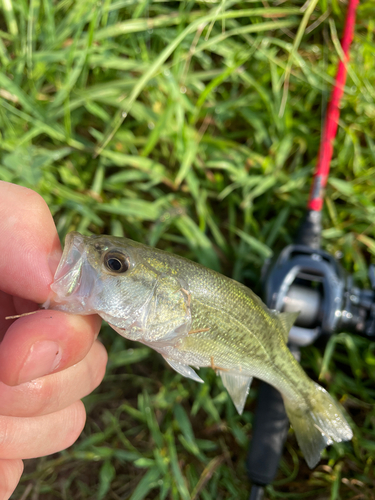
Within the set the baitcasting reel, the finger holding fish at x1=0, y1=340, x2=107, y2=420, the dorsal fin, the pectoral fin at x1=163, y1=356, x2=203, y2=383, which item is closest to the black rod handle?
the baitcasting reel

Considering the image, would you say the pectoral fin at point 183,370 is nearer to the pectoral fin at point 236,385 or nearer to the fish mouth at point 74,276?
the pectoral fin at point 236,385

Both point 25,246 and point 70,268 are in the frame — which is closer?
point 70,268

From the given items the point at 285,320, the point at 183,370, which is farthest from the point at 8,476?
the point at 285,320

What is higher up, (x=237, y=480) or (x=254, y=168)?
(x=254, y=168)

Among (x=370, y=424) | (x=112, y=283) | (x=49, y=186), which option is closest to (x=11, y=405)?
(x=112, y=283)

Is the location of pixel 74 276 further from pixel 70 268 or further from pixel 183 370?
pixel 183 370

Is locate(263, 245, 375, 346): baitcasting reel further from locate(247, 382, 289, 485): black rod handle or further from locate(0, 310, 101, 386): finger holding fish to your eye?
locate(0, 310, 101, 386): finger holding fish

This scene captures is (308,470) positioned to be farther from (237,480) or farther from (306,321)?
(306,321)
